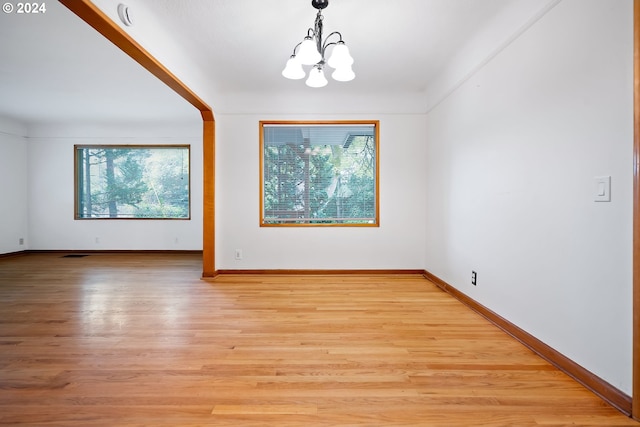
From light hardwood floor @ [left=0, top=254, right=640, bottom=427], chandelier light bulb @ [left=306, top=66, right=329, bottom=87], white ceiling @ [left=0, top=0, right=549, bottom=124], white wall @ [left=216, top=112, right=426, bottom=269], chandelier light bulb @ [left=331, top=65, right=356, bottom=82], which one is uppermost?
white ceiling @ [left=0, top=0, right=549, bottom=124]

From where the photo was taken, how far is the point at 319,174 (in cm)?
429

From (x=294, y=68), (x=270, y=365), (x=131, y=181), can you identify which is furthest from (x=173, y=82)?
(x=131, y=181)

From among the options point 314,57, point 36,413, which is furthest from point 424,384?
point 314,57

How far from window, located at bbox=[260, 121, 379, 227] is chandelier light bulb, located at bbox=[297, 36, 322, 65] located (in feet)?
6.82

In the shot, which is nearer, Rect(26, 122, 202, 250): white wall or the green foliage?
the green foliage

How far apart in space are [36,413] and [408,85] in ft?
14.5

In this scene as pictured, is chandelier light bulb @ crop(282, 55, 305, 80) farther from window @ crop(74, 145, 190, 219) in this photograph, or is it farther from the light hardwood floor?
window @ crop(74, 145, 190, 219)

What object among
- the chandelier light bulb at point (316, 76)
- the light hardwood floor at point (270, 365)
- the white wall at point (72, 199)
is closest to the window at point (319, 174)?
the light hardwood floor at point (270, 365)

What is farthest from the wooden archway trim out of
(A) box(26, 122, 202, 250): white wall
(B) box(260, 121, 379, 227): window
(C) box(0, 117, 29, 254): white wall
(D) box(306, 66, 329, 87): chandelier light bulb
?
(C) box(0, 117, 29, 254): white wall

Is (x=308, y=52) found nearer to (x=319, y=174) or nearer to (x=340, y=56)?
(x=340, y=56)

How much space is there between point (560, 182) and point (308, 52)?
187cm

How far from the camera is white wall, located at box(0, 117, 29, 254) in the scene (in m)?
5.53

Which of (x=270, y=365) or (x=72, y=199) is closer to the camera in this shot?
(x=270, y=365)

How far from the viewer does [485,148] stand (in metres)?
2.63
